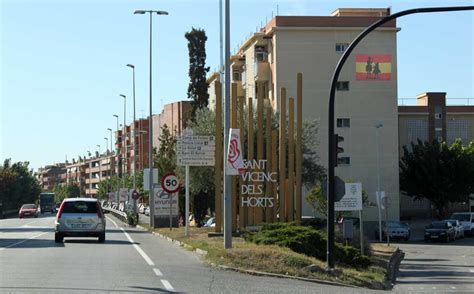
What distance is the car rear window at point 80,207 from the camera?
28453 millimetres

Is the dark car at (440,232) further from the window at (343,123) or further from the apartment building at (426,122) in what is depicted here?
the apartment building at (426,122)

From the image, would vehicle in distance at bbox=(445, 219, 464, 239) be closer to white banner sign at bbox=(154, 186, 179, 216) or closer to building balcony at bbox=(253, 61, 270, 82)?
building balcony at bbox=(253, 61, 270, 82)

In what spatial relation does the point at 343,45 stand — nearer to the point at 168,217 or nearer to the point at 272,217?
the point at 168,217

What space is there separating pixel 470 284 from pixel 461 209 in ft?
211

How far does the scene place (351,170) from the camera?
65.2m

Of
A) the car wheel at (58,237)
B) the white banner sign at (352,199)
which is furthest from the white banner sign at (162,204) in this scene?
the white banner sign at (352,199)

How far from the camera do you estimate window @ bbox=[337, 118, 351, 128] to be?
211ft

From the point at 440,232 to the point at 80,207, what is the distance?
3122 cm

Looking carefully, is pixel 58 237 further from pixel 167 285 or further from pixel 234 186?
pixel 167 285

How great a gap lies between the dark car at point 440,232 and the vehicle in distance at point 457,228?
5.05ft

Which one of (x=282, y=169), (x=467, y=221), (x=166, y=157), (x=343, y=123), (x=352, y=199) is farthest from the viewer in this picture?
(x=343, y=123)

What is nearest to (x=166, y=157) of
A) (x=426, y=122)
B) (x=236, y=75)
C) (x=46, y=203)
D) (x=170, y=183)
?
(x=170, y=183)

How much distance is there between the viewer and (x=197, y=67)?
67.1 metres

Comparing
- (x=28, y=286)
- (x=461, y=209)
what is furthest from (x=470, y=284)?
(x=461, y=209)
